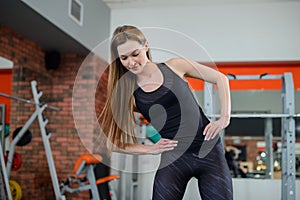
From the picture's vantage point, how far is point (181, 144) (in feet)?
4.99

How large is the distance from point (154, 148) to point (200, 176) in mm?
202

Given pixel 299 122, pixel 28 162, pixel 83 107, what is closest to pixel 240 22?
pixel 299 122

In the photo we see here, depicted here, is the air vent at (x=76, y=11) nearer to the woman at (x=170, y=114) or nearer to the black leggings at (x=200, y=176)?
the woman at (x=170, y=114)

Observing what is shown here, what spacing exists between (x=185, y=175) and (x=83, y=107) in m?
4.21

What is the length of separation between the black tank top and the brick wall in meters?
3.23

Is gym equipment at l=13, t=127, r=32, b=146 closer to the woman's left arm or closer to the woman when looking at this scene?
the woman

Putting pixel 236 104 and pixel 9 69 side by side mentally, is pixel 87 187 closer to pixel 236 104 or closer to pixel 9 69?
pixel 9 69

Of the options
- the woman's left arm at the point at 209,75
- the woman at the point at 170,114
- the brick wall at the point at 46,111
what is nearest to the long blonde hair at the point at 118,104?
the woman at the point at 170,114

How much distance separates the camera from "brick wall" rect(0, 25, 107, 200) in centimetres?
480

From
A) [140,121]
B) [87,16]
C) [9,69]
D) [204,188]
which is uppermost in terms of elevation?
[87,16]

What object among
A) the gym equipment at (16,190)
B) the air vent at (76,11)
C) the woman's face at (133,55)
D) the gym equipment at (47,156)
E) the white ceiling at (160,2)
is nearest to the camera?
the woman's face at (133,55)

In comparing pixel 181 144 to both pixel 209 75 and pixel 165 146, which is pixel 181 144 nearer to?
pixel 165 146

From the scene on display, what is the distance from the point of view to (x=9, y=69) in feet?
15.4

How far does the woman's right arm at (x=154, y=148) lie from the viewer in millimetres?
1509
